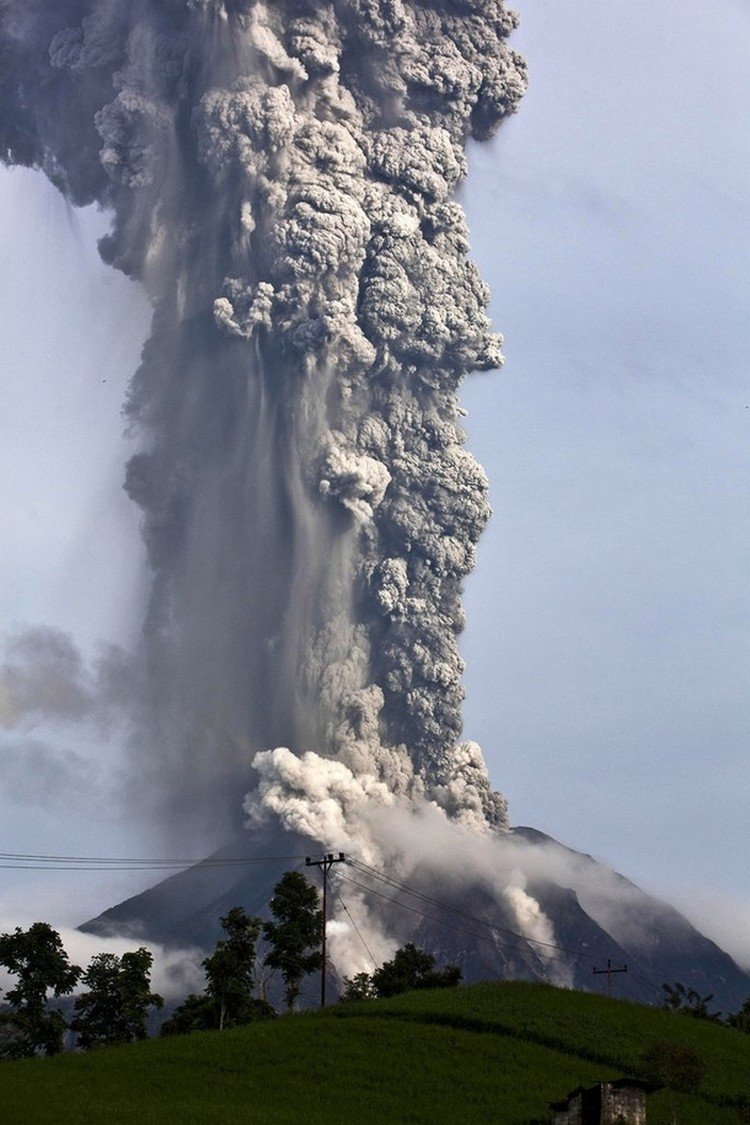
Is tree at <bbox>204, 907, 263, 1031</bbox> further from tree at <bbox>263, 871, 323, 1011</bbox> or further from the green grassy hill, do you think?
the green grassy hill

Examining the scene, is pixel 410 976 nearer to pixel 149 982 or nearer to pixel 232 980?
pixel 232 980

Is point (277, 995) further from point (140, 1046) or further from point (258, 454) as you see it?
point (140, 1046)

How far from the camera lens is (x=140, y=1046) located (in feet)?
294

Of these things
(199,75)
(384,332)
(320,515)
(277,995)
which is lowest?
(277,995)

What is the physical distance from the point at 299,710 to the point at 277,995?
5285cm

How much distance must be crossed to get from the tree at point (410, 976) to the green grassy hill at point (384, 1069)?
14436 mm

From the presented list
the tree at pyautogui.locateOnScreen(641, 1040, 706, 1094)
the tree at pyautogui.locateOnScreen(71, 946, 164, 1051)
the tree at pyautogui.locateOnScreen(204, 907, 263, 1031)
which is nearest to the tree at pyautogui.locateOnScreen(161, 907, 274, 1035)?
the tree at pyautogui.locateOnScreen(204, 907, 263, 1031)

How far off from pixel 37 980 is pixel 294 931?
16.0 meters

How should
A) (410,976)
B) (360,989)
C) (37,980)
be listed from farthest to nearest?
(360,989), (410,976), (37,980)

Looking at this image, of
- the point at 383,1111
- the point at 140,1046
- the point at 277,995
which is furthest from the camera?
the point at 277,995

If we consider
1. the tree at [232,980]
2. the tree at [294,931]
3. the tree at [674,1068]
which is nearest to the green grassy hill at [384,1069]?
the tree at [674,1068]

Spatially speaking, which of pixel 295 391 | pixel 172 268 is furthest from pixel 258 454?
pixel 172 268

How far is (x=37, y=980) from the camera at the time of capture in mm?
100000

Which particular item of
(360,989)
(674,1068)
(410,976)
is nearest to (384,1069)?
(674,1068)
